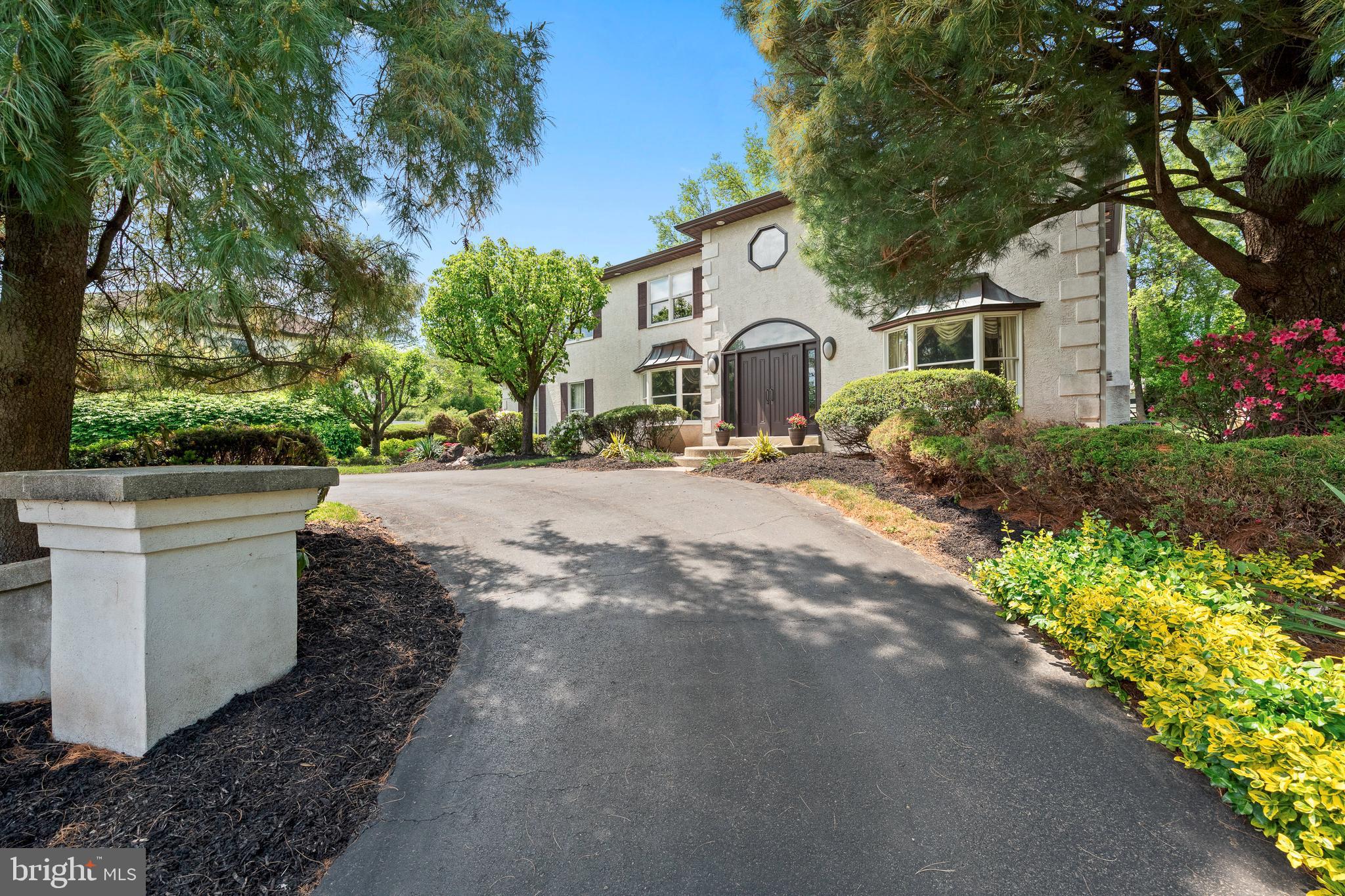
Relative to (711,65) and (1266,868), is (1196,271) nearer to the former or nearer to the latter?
(711,65)

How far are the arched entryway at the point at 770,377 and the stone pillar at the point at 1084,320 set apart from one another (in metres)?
4.20

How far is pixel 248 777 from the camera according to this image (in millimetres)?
2100

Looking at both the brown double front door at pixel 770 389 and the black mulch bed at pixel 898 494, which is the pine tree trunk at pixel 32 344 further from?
the brown double front door at pixel 770 389

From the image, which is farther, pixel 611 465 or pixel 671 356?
pixel 671 356

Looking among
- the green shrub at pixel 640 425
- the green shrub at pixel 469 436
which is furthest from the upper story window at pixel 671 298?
the green shrub at pixel 469 436

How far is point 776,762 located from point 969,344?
8682 millimetres

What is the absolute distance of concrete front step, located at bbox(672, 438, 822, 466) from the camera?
10336mm

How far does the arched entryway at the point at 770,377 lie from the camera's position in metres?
11.8

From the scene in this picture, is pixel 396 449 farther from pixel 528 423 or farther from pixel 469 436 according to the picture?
pixel 528 423

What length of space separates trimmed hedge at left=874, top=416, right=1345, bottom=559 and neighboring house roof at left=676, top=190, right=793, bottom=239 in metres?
7.77

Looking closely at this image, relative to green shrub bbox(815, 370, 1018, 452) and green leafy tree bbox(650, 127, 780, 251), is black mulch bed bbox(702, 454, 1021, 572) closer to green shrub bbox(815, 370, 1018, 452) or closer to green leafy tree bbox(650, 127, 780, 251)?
green shrub bbox(815, 370, 1018, 452)

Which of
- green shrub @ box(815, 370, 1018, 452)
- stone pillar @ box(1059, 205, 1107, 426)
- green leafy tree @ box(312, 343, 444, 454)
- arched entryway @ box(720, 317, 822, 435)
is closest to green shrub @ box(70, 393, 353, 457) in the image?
green leafy tree @ box(312, 343, 444, 454)

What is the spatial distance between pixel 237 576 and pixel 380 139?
2.58 m

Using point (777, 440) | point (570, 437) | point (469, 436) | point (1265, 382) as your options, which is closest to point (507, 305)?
point (570, 437)
